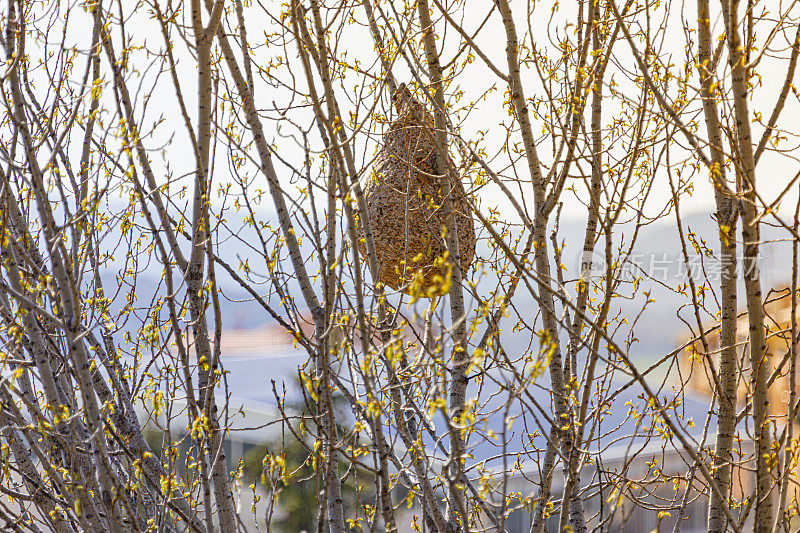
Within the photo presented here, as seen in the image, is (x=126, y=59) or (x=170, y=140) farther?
(x=170, y=140)

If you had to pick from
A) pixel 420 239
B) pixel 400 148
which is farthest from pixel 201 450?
pixel 400 148

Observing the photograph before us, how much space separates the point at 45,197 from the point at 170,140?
0.53 meters

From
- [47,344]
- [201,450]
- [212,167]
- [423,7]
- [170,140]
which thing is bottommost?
[201,450]

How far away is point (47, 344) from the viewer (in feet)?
5.77

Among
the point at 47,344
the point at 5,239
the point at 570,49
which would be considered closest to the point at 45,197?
the point at 5,239

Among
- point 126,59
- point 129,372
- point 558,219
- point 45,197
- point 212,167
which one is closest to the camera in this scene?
point 45,197

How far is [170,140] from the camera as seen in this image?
1717 millimetres

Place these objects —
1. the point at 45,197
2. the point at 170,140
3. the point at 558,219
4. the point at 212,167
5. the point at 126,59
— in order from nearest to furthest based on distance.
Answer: the point at 45,197 < the point at 212,167 < the point at 126,59 < the point at 170,140 < the point at 558,219

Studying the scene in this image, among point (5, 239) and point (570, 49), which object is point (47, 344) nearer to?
point (5, 239)

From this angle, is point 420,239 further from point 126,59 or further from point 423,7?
point 126,59

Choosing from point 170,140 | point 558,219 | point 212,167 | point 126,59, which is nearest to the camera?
point 212,167

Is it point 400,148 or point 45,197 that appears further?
point 400,148

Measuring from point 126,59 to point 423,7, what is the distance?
88cm

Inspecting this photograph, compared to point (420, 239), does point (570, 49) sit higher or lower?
higher
